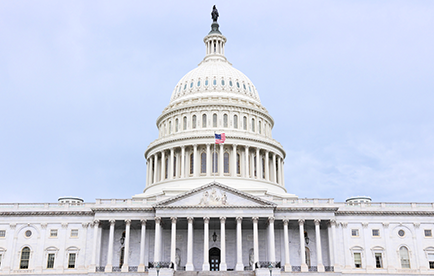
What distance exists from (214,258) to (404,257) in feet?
86.0

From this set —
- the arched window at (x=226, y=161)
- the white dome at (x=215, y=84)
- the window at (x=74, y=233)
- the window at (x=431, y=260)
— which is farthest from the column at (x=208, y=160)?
the window at (x=431, y=260)

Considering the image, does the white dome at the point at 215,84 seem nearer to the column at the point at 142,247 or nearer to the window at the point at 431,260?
the column at the point at 142,247

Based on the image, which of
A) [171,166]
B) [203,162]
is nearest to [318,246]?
[203,162]

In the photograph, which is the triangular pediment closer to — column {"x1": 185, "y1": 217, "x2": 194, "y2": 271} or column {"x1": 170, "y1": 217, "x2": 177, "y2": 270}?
column {"x1": 170, "y1": 217, "x2": 177, "y2": 270}

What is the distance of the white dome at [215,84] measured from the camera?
87.9m

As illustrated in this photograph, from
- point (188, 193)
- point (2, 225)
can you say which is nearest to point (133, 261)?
point (188, 193)

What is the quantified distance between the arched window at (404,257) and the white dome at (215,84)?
36.8 m

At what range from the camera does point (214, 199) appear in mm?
63688

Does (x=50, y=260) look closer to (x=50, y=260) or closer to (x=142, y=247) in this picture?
(x=50, y=260)

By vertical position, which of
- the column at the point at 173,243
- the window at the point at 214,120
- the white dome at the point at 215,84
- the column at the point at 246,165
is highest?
the white dome at the point at 215,84

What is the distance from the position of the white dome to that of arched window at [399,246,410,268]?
3680cm

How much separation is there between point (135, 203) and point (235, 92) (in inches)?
1241

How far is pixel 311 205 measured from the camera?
65562 millimetres

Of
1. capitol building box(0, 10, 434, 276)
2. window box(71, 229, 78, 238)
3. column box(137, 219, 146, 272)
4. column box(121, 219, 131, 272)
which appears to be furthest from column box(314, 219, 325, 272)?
window box(71, 229, 78, 238)
